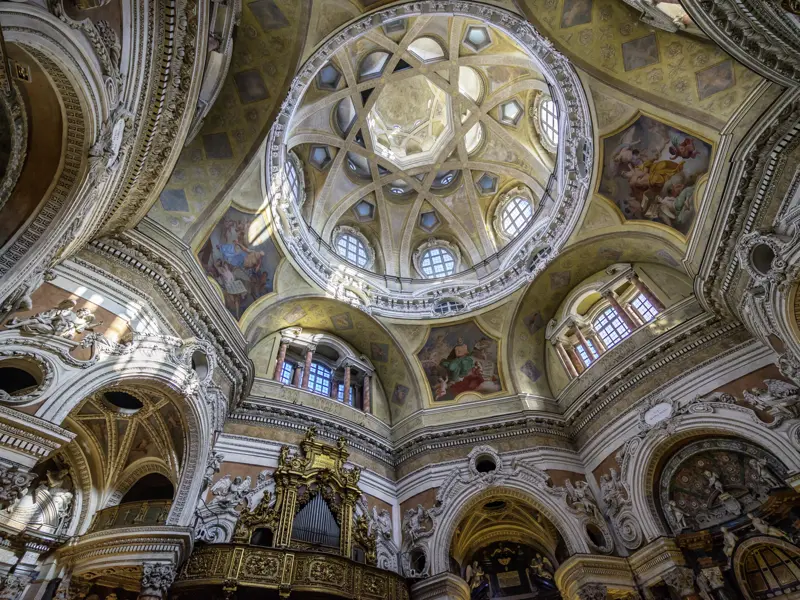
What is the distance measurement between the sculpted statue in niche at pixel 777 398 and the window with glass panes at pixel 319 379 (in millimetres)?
12477

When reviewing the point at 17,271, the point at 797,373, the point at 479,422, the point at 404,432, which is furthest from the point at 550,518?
the point at 17,271

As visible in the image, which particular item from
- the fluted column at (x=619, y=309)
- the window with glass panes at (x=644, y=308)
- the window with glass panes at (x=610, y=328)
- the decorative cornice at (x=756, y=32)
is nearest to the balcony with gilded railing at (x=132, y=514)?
the window with glass panes at (x=610, y=328)

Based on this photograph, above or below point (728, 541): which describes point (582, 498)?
above

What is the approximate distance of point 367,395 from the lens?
57.1 ft

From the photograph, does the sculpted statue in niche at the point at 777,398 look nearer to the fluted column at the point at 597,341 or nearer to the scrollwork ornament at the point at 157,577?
the fluted column at the point at 597,341

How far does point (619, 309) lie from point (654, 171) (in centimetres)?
463

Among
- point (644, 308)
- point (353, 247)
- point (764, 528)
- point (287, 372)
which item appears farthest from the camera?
point (353, 247)

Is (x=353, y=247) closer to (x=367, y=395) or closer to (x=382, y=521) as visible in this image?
(x=367, y=395)

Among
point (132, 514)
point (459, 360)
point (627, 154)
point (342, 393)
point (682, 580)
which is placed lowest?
point (682, 580)

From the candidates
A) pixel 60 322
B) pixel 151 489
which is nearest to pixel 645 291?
pixel 60 322

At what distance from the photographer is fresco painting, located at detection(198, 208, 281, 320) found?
13.5 m

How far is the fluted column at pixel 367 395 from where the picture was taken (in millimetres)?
16928

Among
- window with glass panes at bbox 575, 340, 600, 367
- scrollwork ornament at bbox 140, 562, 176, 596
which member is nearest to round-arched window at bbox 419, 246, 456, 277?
window with glass panes at bbox 575, 340, 600, 367

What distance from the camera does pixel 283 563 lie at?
10.5 m
